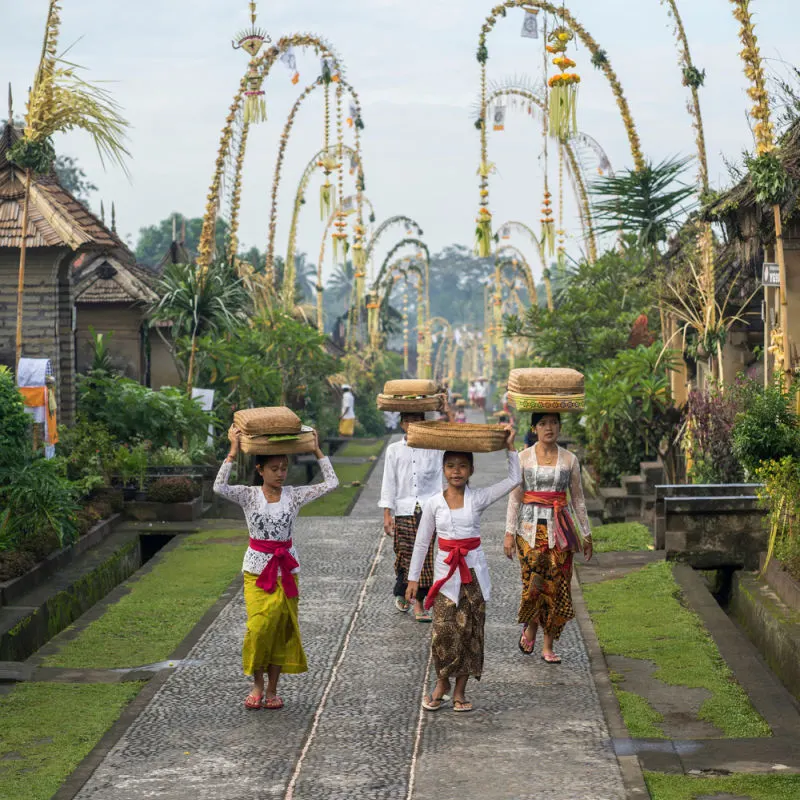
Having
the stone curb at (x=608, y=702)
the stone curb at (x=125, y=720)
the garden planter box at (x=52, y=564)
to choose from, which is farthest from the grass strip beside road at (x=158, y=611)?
the stone curb at (x=608, y=702)

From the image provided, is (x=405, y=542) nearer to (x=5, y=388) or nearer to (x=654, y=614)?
(x=654, y=614)

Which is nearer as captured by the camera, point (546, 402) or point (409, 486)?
point (546, 402)

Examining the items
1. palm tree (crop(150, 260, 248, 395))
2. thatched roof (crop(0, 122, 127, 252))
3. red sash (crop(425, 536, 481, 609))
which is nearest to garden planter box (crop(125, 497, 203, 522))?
thatched roof (crop(0, 122, 127, 252))

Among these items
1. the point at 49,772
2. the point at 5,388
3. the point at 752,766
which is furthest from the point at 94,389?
the point at 752,766

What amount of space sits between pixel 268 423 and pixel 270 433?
0.06m

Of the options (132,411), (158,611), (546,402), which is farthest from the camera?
(132,411)

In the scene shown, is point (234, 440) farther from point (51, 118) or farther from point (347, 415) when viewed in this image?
point (347, 415)

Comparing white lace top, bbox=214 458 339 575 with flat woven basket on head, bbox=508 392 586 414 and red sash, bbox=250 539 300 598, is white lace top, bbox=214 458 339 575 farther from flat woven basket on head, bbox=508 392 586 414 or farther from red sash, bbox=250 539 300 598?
flat woven basket on head, bbox=508 392 586 414

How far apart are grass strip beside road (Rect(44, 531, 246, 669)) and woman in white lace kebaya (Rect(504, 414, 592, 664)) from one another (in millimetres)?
2685

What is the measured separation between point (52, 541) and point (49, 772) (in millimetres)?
6017

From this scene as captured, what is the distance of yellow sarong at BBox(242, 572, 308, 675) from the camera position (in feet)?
26.2

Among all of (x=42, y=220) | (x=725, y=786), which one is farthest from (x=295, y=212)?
(x=725, y=786)

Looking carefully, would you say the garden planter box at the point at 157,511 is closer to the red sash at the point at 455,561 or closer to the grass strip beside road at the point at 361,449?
the red sash at the point at 455,561

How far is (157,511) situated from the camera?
16344 millimetres
